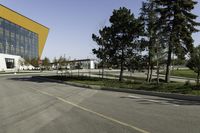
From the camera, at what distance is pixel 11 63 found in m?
79.5

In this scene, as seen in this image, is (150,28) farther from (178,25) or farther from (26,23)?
(26,23)

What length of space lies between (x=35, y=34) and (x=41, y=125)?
9770 cm

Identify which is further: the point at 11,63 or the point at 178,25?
the point at 11,63

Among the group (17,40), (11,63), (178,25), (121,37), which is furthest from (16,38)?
(178,25)

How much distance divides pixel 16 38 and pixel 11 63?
10929 millimetres

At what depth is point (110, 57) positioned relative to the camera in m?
30.4

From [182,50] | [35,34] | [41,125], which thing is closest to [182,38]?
[182,50]

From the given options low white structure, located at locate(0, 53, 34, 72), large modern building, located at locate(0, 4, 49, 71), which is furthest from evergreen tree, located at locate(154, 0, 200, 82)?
large modern building, located at locate(0, 4, 49, 71)

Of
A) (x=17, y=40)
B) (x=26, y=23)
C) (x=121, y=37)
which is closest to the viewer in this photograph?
(x=121, y=37)

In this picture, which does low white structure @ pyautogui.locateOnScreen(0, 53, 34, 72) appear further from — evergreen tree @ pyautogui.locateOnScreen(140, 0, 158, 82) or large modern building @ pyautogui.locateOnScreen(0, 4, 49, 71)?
evergreen tree @ pyautogui.locateOnScreen(140, 0, 158, 82)

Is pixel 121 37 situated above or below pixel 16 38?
below

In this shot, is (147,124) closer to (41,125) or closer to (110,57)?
(41,125)

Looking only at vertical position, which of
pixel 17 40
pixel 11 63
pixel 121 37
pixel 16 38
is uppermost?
pixel 16 38

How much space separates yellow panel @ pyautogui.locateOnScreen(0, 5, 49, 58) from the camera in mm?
77181
